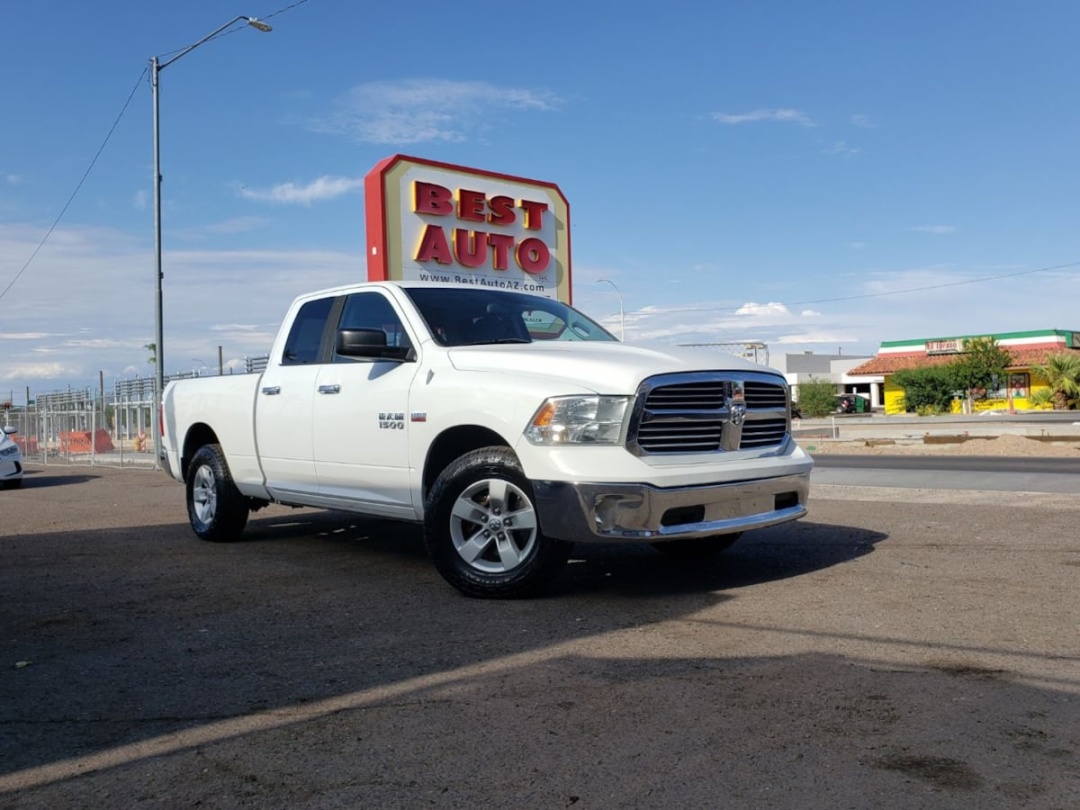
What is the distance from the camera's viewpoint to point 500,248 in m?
20.0

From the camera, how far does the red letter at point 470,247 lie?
19281 millimetres

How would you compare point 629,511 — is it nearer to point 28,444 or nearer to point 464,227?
point 464,227

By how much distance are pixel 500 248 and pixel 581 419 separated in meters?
14.7

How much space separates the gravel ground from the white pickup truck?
18.5 m

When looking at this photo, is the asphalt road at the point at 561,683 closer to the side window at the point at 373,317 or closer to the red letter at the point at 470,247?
the side window at the point at 373,317

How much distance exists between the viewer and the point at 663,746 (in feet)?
11.6

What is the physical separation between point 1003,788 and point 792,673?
4.22 feet

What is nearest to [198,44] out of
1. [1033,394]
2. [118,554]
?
[118,554]

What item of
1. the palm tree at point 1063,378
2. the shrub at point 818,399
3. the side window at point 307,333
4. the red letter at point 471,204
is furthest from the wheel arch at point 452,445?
the shrub at point 818,399

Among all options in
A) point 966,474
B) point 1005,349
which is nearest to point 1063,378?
point 1005,349

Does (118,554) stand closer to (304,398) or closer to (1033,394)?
(304,398)

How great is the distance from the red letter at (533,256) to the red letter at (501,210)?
1.92 feet

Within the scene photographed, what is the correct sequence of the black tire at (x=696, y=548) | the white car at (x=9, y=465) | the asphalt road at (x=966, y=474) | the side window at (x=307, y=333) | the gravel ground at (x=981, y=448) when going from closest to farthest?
the black tire at (x=696, y=548) < the side window at (x=307, y=333) < the asphalt road at (x=966, y=474) < the white car at (x=9, y=465) < the gravel ground at (x=981, y=448)

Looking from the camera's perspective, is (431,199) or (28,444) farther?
(28,444)
